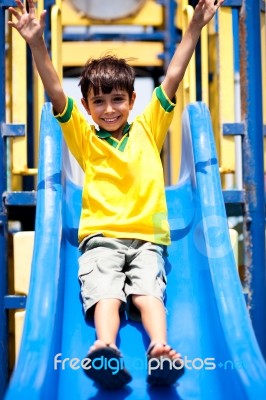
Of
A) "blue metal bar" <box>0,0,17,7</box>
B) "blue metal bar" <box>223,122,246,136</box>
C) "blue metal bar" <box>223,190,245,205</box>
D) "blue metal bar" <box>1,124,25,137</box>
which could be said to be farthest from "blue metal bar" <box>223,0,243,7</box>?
"blue metal bar" <box>1,124,25,137</box>

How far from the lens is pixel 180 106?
4.83 metres

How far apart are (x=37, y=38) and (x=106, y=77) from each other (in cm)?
31

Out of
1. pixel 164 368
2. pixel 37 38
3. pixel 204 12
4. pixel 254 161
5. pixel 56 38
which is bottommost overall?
pixel 164 368

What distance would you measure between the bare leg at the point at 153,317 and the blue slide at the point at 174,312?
0.28 ft

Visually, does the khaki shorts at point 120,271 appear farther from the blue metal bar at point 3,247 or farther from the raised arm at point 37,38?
the blue metal bar at point 3,247

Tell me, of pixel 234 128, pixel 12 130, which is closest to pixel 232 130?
pixel 234 128

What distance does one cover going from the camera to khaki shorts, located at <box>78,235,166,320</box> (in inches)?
91.0

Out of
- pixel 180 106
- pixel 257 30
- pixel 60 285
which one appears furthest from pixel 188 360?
pixel 180 106

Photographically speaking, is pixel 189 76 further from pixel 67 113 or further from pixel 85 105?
pixel 67 113

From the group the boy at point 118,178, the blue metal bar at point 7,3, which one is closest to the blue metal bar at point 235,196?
the boy at point 118,178

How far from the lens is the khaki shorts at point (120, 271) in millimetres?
2311

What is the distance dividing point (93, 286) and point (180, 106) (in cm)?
270

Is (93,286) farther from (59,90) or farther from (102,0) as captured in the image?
(102,0)

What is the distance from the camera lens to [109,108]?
267 centimetres
